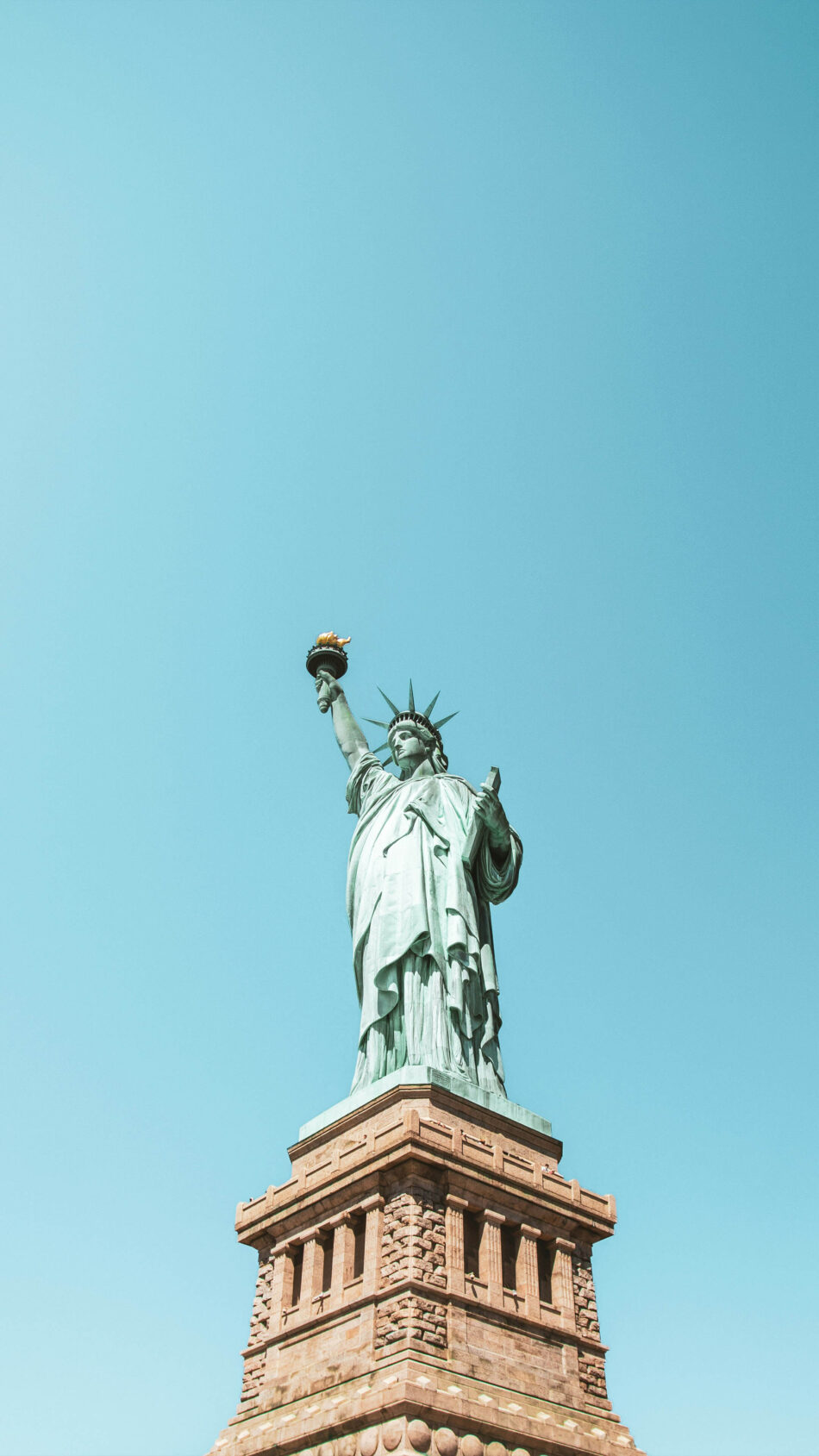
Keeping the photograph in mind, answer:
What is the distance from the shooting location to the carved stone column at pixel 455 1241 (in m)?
13.2

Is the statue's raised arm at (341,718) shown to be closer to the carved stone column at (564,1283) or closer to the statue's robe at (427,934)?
the statue's robe at (427,934)

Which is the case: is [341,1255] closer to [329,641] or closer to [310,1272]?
[310,1272]

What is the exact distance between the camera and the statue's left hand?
1773 centimetres

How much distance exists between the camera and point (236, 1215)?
15742 millimetres

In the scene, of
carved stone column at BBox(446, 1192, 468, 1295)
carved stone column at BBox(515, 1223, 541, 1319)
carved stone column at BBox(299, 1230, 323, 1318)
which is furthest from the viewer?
carved stone column at BBox(299, 1230, 323, 1318)

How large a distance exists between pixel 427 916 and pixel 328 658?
7204 mm

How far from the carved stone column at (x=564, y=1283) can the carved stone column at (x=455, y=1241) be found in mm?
1642

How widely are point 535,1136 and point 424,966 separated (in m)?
2.64

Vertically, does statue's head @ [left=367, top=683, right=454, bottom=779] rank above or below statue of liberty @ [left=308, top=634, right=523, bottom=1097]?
above

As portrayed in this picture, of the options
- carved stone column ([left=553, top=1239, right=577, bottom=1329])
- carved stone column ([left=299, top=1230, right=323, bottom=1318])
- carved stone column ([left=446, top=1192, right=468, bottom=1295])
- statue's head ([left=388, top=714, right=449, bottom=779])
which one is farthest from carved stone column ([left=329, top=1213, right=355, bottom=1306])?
statue's head ([left=388, top=714, right=449, bottom=779])

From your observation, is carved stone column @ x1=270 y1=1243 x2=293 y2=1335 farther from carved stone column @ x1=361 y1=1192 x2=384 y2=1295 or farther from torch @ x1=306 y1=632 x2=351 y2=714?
torch @ x1=306 y1=632 x2=351 y2=714

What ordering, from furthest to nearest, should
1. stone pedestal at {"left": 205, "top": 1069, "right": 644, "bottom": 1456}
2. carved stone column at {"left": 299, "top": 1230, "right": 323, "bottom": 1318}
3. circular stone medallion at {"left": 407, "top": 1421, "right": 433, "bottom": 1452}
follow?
carved stone column at {"left": 299, "top": 1230, "right": 323, "bottom": 1318}, stone pedestal at {"left": 205, "top": 1069, "right": 644, "bottom": 1456}, circular stone medallion at {"left": 407, "top": 1421, "right": 433, "bottom": 1452}

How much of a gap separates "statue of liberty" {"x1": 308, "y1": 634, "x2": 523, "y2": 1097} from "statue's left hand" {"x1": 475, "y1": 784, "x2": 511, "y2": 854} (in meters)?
0.02

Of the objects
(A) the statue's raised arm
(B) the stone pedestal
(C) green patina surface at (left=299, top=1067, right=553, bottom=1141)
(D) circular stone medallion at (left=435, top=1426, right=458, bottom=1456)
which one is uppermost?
(A) the statue's raised arm
